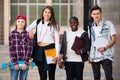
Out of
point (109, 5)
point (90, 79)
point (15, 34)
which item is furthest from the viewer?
point (90, 79)

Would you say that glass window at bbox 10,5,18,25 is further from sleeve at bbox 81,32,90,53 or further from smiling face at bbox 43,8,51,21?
sleeve at bbox 81,32,90,53

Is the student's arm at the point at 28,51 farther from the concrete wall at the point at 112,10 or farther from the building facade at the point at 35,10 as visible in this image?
the building facade at the point at 35,10

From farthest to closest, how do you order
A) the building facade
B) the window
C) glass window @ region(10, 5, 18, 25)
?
1. the window
2. glass window @ region(10, 5, 18, 25)
3. the building facade

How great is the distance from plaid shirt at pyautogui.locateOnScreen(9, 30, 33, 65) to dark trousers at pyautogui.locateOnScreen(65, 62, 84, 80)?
0.82 metres

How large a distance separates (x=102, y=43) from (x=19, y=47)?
1.50m

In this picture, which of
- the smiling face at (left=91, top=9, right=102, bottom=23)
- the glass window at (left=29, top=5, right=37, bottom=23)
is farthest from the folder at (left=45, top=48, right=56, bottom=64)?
the glass window at (left=29, top=5, right=37, bottom=23)

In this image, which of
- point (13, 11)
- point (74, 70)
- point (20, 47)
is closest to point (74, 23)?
point (74, 70)

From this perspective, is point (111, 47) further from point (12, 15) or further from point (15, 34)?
point (12, 15)

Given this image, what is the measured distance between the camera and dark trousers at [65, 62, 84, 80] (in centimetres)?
778

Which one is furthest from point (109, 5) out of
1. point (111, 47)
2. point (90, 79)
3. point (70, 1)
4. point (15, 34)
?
point (70, 1)

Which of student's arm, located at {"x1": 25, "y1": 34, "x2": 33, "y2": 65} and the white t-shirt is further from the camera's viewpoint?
the white t-shirt

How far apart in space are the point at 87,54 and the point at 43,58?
2.71 ft

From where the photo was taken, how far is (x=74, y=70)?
787 cm

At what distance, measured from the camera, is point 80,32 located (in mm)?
7723
